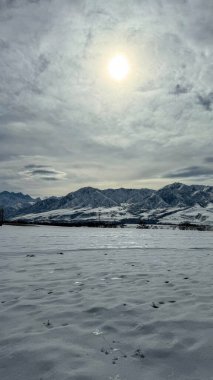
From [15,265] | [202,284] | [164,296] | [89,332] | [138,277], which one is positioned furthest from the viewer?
[15,265]

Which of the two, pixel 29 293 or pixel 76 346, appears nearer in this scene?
pixel 76 346

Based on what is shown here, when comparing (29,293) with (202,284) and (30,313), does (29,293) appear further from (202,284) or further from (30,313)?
(202,284)

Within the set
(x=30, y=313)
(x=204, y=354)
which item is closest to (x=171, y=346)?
(x=204, y=354)

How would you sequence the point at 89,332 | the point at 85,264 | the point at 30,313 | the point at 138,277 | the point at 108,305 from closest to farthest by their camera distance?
1. the point at 89,332
2. the point at 30,313
3. the point at 108,305
4. the point at 138,277
5. the point at 85,264

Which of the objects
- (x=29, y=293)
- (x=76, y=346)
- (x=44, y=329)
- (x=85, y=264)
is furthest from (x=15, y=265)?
(x=76, y=346)

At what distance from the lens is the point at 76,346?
258 inches

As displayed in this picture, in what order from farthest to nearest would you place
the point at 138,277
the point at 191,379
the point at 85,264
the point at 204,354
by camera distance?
the point at 85,264 → the point at 138,277 → the point at 204,354 → the point at 191,379

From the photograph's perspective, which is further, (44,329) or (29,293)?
(29,293)

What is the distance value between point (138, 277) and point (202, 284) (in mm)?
2867

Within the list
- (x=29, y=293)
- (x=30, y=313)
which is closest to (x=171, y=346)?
(x=30, y=313)

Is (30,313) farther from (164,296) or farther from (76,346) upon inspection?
(164,296)

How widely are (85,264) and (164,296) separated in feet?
28.0

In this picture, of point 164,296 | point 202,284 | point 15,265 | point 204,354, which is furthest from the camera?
point 15,265

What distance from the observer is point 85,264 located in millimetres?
18578
